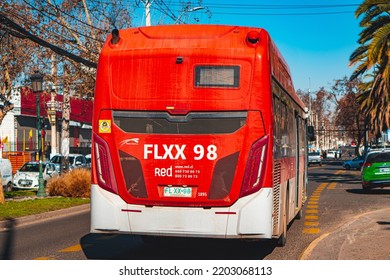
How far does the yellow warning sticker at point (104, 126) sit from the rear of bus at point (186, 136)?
0.05 feet

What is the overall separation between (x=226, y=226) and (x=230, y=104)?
171cm

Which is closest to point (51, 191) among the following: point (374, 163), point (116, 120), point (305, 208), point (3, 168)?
point (3, 168)

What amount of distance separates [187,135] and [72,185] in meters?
16.2

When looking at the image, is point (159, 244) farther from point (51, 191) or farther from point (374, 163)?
point (374, 163)

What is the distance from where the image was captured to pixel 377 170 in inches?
993

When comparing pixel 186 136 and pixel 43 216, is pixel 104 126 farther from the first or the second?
pixel 43 216

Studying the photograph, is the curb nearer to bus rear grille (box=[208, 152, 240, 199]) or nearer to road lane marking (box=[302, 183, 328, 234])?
road lane marking (box=[302, 183, 328, 234])

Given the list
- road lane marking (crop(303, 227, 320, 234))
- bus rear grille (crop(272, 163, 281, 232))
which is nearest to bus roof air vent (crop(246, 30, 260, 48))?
bus rear grille (crop(272, 163, 281, 232))

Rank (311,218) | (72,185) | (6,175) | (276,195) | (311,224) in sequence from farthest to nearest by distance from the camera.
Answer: (6,175), (72,185), (311,218), (311,224), (276,195)

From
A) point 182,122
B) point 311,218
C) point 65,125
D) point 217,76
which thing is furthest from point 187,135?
point 65,125

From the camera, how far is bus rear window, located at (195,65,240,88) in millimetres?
8648

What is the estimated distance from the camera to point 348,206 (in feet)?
65.9

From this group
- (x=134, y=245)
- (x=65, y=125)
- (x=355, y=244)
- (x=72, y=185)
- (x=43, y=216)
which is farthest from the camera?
(x=65, y=125)

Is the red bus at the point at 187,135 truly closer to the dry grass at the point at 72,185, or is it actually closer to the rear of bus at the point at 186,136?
the rear of bus at the point at 186,136
